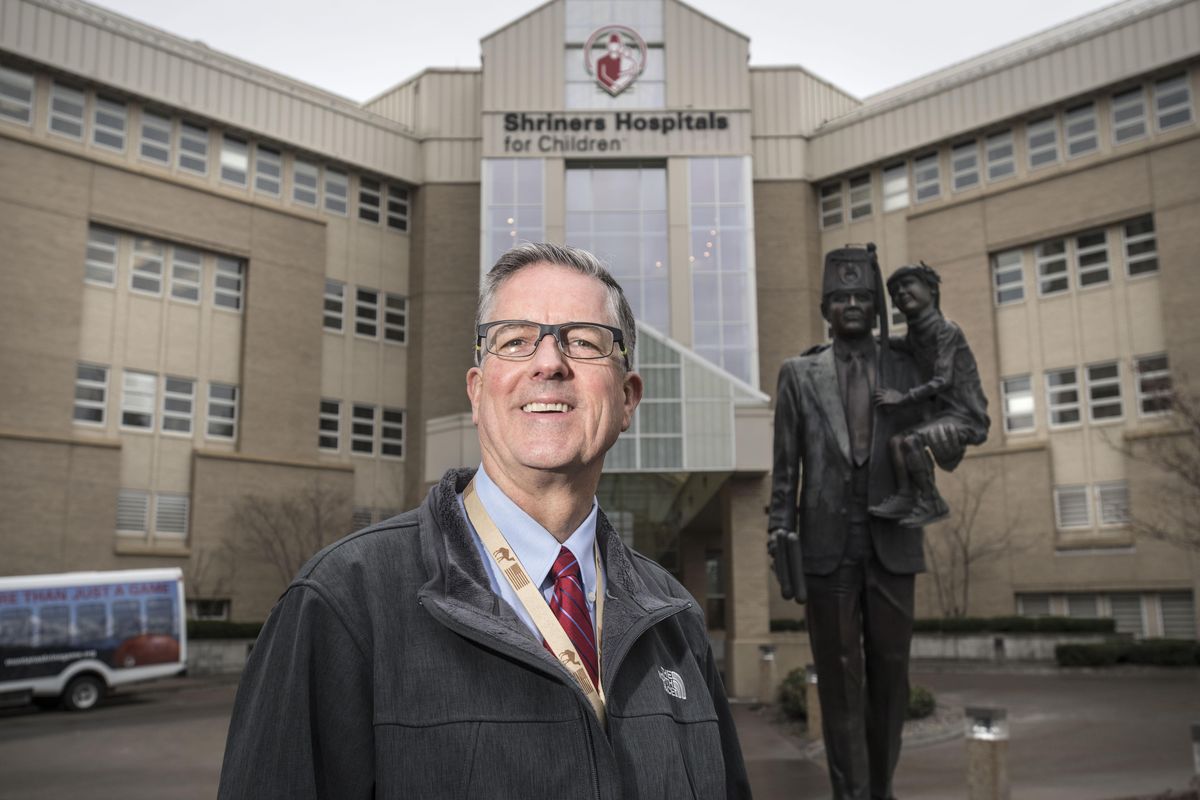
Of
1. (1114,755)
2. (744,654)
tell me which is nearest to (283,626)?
(1114,755)

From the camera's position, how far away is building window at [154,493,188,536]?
36631 millimetres

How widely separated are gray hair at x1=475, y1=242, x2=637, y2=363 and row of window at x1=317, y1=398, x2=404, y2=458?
133 ft

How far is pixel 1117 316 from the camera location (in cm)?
3741

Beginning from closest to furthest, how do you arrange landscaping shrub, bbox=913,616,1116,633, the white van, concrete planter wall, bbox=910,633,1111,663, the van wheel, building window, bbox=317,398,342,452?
the white van
the van wheel
concrete planter wall, bbox=910,633,1111,663
landscaping shrub, bbox=913,616,1116,633
building window, bbox=317,398,342,452

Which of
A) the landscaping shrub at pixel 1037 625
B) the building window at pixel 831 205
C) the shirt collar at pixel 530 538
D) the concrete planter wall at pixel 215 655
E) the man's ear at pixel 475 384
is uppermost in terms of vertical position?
the building window at pixel 831 205

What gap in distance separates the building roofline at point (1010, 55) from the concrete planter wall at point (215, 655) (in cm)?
3071

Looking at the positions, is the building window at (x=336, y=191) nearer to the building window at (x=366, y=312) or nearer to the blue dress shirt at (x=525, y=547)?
the building window at (x=366, y=312)

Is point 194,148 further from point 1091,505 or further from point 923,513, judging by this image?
point 923,513

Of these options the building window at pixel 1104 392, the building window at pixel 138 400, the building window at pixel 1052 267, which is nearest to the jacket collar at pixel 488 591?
the building window at pixel 138 400

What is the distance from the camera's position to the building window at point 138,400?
121 feet

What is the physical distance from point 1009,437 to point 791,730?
85.5ft

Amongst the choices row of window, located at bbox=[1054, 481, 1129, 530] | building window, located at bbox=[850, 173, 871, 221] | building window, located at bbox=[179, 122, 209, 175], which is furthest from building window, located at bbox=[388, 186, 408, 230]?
row of window, located at bbox=[1054, 481, 1129, 530]

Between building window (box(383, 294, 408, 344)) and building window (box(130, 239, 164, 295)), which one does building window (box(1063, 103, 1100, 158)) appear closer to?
building window (box(383, 294, 408, 344))

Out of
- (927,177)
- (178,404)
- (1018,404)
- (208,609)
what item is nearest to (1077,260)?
(1018,404)
